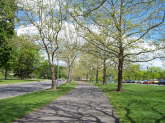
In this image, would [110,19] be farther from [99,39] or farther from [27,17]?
[27,17]

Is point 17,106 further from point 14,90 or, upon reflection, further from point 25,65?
point 25,65

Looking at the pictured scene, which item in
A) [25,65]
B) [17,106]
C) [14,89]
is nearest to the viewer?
[17,106]

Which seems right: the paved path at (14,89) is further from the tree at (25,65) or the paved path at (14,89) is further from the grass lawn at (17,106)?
the tree at (25,65)

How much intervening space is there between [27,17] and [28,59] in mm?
58942

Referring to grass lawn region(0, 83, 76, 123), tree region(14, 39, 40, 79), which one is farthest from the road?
tree region(14, 39, 40, 79)

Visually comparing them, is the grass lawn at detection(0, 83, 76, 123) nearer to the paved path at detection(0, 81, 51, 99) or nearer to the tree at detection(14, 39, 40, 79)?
the paved path at detection(0, 81, 51, 99)

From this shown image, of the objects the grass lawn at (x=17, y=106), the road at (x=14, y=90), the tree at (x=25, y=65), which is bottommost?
the road at (x=14, y=90)

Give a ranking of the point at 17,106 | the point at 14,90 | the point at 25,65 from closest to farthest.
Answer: the point at 17,106 → the point at 14,90 → the point at 25,65

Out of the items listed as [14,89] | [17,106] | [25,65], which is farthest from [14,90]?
[25,65]

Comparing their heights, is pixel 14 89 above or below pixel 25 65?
below

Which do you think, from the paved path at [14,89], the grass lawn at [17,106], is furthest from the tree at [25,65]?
the grass lawn at [17,106]

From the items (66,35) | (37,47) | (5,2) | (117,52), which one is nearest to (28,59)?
(66,35)

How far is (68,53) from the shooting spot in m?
36.9

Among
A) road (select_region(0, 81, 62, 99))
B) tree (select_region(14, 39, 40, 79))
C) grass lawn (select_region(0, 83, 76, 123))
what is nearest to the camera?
grass lawn (select_region(0, 83, 76, 123))
